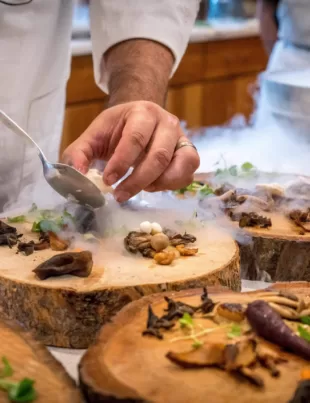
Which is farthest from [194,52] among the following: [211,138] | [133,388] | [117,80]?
[133,388]

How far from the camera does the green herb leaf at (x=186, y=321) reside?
103 cm

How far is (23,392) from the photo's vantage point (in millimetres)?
848

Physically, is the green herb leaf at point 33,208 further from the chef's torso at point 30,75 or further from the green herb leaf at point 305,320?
the green herb leaf at point 305,320

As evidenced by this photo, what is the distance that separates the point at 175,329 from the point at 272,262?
0.55 meters

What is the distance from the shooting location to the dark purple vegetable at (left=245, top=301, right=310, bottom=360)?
0.96 meters

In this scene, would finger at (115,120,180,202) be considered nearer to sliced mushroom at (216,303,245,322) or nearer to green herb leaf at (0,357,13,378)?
sliced mushroom at (216,303,245,322)

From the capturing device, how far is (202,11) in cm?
498

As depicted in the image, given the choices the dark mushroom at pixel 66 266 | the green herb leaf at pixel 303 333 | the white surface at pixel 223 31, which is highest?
the green herb leaf at pixel 303 333

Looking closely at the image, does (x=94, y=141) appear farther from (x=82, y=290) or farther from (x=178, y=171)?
(x=82, y=290)

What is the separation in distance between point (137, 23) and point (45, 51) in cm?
26

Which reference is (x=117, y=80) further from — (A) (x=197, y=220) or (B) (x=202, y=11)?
(B) (x=202, y=11)

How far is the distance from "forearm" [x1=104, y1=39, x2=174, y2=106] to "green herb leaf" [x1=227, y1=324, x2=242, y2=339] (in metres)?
0.82

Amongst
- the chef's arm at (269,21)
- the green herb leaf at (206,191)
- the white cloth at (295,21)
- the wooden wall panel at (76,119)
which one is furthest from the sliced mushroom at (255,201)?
the wooden wall panel at (76,119)

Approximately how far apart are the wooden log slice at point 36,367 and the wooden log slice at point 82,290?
0.45ft
